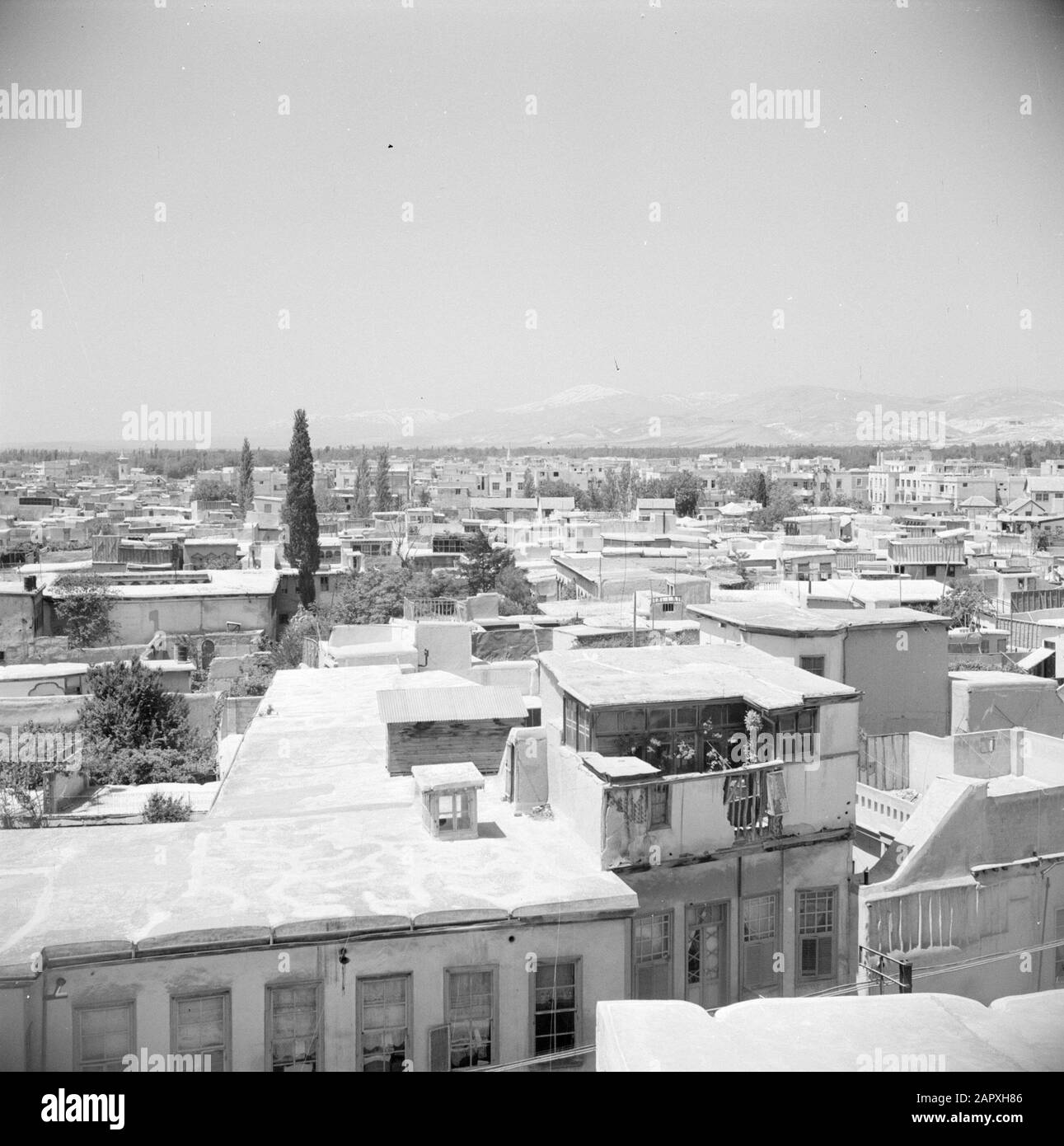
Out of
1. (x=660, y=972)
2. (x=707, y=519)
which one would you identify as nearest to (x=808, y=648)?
(x=660, y=972)

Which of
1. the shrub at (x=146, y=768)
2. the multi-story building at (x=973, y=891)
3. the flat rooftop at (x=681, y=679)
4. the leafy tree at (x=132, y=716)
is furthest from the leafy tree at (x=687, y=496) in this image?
the multi-story building at (x=973, y=891)

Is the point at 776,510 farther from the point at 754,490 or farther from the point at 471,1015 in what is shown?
the point at 471,1015

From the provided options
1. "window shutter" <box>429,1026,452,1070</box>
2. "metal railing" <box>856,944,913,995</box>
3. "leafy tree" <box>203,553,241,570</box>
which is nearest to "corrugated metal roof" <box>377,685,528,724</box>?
"metal railing" <box>856,944,913,995</box>

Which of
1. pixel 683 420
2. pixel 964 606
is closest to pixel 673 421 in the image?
pixel 683 420

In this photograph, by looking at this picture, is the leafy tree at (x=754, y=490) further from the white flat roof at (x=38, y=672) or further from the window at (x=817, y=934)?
the window at (x=817, y=934)

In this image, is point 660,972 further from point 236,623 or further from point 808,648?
point 236,623
